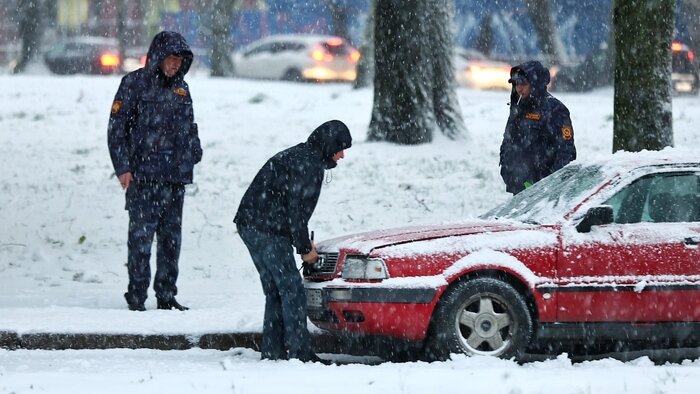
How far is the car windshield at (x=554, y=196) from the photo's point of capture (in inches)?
347

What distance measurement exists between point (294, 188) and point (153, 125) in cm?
218

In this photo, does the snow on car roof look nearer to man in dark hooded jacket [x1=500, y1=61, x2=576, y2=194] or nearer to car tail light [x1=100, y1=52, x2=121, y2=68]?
man in dark hooded jacket [x1=500, y1=61, x2=576, y2=194]

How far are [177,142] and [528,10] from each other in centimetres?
2852

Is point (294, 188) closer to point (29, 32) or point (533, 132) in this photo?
point (533, 132)

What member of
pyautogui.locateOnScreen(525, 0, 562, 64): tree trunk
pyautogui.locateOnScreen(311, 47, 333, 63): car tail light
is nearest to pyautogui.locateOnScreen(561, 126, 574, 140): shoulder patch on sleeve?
pyautogui.locateOnScreen(311, 47, 333, 63): car tail light

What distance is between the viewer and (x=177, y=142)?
33.7 ft

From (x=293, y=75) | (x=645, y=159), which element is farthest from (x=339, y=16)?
(x=645, y=159)

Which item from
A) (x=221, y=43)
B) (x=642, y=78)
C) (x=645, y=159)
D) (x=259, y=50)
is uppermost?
(x=221, y=43)

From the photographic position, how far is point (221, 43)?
123ft

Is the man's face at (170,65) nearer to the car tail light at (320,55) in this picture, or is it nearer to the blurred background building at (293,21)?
the car tail light at (320,55)

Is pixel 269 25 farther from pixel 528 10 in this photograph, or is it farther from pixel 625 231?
pixel 625 231

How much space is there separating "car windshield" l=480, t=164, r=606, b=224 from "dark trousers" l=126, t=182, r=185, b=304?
2.31m

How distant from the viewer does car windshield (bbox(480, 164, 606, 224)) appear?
28.9ft

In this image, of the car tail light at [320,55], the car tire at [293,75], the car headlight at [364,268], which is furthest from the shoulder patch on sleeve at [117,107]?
the car tire at [293,75]
